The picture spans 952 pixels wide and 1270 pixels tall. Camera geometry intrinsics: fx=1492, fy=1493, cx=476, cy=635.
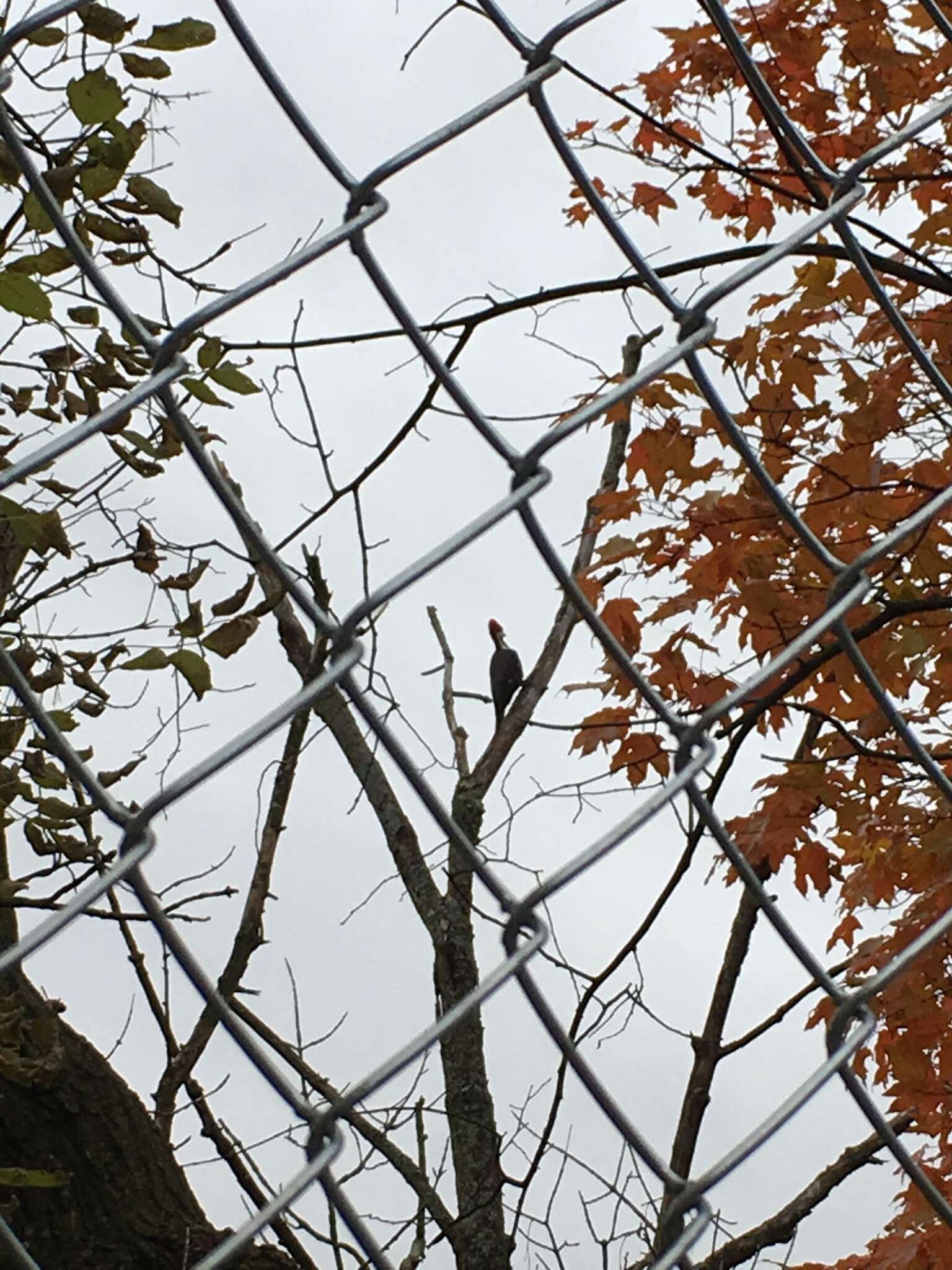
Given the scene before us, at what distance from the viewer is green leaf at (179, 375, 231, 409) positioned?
4.75ft

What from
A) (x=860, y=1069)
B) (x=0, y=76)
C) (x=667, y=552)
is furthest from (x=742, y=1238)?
(x=0, y=76)

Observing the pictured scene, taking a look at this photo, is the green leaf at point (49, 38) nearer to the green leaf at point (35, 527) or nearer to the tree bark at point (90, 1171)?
the green leaf at point (35, 527)

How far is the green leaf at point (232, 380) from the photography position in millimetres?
1378

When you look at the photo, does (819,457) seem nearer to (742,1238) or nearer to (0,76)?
(742,1238)

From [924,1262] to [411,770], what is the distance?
2.59 m

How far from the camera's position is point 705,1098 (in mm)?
3754

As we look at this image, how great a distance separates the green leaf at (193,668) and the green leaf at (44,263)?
412mm

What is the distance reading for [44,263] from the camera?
4.16 feet

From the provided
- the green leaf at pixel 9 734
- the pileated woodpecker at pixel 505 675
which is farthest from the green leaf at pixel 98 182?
the pileated woodpecker at pixel 505 675

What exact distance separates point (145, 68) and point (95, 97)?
32cm

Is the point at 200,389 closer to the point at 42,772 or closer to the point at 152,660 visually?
the point at 152,660

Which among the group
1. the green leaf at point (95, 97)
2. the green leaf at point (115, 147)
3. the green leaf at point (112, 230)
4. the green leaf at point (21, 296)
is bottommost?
the green leaf at point (21, 296)

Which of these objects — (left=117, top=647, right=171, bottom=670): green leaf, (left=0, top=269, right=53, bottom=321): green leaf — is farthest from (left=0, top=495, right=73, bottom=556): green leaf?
(left=0, top=269, right=53, bottom=321): green leaf

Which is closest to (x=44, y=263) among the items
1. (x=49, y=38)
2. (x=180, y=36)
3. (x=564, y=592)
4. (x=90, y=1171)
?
(x=180, y=36)
